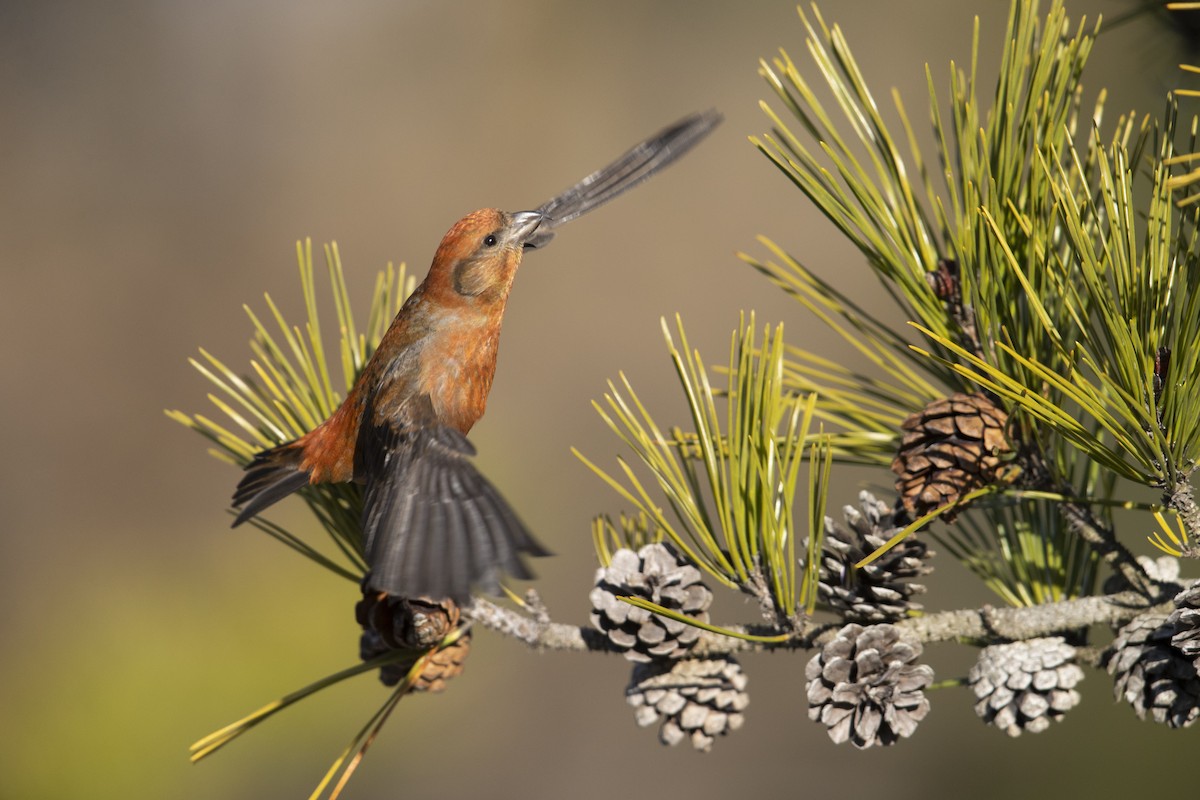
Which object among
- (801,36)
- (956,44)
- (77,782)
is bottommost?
(77,782)

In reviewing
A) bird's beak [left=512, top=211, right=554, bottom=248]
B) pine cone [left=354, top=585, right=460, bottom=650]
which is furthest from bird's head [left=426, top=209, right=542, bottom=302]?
pine cone [left=354, top=585, right=460, bottom=650]

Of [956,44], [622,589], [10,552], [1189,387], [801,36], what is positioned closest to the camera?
[1189,387]

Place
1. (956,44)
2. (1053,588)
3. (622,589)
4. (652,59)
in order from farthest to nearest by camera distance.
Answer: (652,59) → (956,44) → (1053,588) → (622,589)

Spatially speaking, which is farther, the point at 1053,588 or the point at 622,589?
the point at 1053,588

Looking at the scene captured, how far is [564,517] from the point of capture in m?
3.97

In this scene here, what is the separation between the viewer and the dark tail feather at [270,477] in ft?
4.32

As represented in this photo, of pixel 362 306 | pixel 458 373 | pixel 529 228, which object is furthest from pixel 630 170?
pixel 362 306

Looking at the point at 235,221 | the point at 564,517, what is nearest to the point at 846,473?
the point at 564,517

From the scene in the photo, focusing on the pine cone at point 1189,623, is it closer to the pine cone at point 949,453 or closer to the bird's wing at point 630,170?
the pine cone at point 949,453

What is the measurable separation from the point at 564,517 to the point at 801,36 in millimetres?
3275

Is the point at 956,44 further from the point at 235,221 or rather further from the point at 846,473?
the point at 235,221

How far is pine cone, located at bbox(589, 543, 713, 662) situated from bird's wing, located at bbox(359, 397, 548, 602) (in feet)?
0.39

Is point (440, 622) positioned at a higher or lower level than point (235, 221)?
lower

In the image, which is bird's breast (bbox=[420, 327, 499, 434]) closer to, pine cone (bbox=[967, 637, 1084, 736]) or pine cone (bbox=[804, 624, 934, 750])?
pine cone (bbox=[804, 624, 934, 750])
